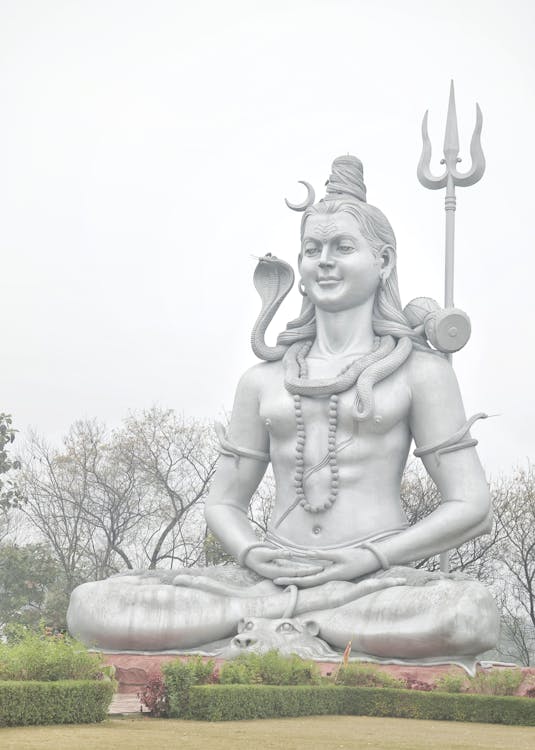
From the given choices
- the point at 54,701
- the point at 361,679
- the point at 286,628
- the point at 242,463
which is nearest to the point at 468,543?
the point at 242,463

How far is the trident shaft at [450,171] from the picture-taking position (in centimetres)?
1447

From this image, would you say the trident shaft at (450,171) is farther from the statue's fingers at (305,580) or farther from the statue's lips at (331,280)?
the statue's fingers at (305,580)

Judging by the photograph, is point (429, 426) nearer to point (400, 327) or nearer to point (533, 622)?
point (400, 327)

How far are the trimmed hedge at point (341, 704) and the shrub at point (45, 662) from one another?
0.66m

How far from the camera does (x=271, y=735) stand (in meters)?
7.77

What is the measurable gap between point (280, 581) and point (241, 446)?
72.1 inches

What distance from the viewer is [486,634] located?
36.8 feet

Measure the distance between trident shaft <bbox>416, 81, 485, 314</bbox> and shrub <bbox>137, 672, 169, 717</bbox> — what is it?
6.66 m

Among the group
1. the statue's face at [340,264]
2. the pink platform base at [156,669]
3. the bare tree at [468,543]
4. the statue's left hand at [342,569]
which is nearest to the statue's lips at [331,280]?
the statue's face at [340,264]

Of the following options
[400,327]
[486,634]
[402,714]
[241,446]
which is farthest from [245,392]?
[402,714]

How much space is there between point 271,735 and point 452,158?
8.94m

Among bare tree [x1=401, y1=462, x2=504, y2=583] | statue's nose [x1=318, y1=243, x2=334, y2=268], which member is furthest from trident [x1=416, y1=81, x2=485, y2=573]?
bare tree [x1=401, y1=462, x2=504, y2=583]

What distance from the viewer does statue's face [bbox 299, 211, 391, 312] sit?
43.5 feet

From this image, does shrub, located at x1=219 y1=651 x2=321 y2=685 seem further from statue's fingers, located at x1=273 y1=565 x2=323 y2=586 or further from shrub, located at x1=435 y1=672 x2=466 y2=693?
statue's fingers, located at x1=273 y1=565 x2=323 y2=586
